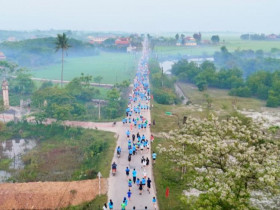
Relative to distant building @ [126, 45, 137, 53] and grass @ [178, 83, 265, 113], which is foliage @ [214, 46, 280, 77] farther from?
distant building @ [126, 45, 137, 53]

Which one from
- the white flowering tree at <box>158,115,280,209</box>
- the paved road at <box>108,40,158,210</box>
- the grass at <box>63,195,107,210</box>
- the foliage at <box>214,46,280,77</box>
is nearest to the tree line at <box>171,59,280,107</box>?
the foliage at <box>214,46,280,77</box>

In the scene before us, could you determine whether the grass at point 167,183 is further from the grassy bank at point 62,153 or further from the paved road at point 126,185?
the grassy bank at point 62,153

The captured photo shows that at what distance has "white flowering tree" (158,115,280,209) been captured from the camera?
12430 mm

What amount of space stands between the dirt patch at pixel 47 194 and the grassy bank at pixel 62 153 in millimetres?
1600

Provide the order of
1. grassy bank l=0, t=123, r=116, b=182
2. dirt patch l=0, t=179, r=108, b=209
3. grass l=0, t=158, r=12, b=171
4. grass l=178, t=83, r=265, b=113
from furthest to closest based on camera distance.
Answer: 1. grass l=178, t=83, r=265, b=113
2. grass l=0, t=158, r=12, b=171
3. grassy bank l=0, t=123, r=116, b=182
4. dirt patch l=0, t=179, r=108, b=209

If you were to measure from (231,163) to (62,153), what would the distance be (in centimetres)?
1795

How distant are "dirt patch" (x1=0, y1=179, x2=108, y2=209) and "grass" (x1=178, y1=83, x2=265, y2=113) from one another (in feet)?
95.2

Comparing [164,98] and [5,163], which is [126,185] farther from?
[164,98]

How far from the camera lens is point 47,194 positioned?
19.3 metres

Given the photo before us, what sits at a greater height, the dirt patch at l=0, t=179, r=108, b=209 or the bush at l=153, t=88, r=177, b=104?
the bush at l=153, t=88, r=177, b=104

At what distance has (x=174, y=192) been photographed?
2016 centimetres

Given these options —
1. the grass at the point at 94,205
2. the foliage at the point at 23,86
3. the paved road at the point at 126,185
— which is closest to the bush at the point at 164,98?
the foliage at the point at 23,86

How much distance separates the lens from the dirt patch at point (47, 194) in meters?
18.5

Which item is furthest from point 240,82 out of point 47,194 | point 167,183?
point 47,194
